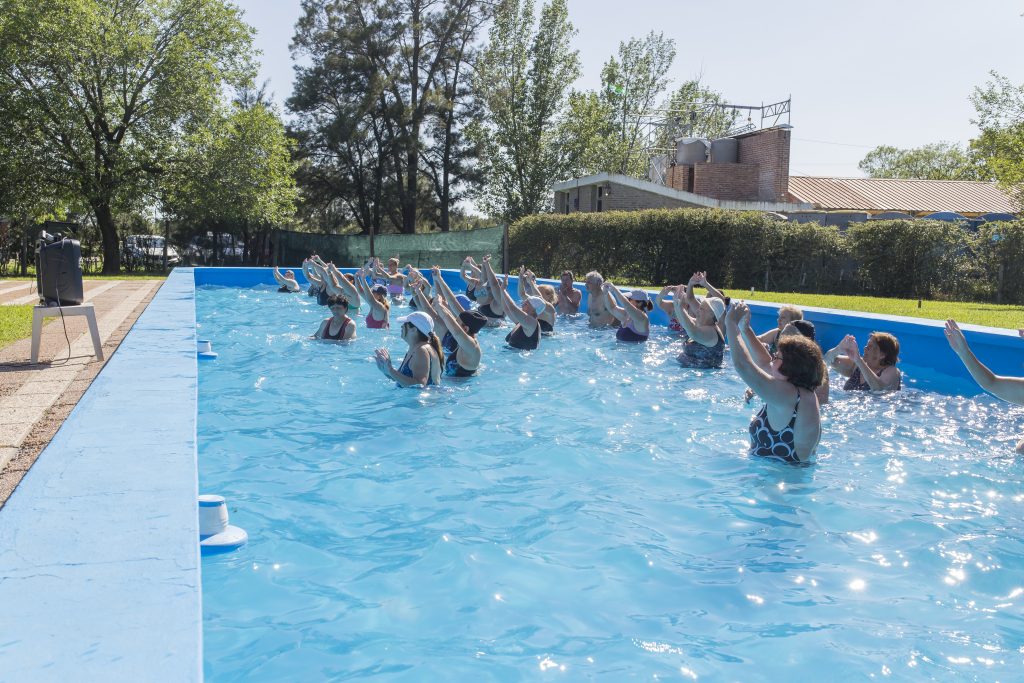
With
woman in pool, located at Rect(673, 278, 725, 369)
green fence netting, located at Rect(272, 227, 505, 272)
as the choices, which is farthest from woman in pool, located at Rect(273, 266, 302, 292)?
woman in pool, located at Rect(673, 278, 725, 369)

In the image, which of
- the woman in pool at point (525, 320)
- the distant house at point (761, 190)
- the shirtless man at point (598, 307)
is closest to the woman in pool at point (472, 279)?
the shirtless man at point (598, 307)

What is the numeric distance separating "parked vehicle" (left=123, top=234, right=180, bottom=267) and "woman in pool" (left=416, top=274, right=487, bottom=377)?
2813 centimetres

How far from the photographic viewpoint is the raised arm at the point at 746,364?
4.72m

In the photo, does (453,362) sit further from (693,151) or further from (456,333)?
(693,151)

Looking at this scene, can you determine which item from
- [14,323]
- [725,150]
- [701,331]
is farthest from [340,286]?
[725,150]

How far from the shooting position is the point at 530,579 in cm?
418

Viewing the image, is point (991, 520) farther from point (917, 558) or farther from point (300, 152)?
point (300, 152)

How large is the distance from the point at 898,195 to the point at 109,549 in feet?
127

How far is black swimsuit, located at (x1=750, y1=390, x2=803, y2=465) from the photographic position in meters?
5.73

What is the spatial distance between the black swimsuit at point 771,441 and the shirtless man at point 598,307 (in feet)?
21.7

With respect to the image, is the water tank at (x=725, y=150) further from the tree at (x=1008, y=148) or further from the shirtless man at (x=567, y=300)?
the shirtless man at (x=567, y=300)

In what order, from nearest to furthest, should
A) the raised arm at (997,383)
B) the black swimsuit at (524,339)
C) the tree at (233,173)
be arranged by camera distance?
the raised arm at (997,383)
the black swimsuit at (524,339)
the tree at (233,173)

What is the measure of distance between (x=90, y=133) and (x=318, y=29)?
14202 mm

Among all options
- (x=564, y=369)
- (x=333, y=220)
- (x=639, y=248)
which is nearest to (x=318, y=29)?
(x=333, y=220)
